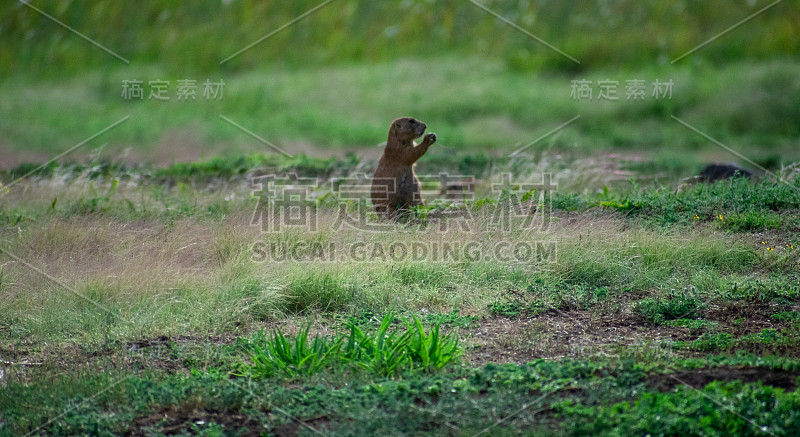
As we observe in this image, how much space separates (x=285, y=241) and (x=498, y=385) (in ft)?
12.8

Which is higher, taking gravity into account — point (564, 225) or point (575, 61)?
point (575, 61)

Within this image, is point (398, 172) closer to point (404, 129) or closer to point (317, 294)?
point (404, 129)

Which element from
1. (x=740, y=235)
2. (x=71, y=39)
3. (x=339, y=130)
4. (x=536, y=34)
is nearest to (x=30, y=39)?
(x=71, y=39)

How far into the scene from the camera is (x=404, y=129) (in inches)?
360

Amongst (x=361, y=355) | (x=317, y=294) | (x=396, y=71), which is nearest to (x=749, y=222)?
(x=317, y=294)

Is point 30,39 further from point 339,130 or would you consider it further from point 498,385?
point 498,385

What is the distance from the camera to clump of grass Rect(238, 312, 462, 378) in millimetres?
5016

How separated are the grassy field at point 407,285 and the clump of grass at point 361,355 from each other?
2cm

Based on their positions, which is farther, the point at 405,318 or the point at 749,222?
the point at 749,222

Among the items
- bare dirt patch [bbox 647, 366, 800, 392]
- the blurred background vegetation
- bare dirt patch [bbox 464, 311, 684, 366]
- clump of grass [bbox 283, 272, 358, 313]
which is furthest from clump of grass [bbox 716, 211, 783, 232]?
the blurred background vegetation

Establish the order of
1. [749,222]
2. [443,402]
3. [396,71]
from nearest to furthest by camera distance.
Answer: [443,402] < [749,222] < [396,71]

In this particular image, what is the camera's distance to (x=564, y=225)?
27.8 feet

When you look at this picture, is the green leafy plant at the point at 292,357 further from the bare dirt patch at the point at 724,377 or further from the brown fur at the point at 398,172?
the brown fur at the point at 398,172

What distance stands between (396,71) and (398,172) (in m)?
13.3
